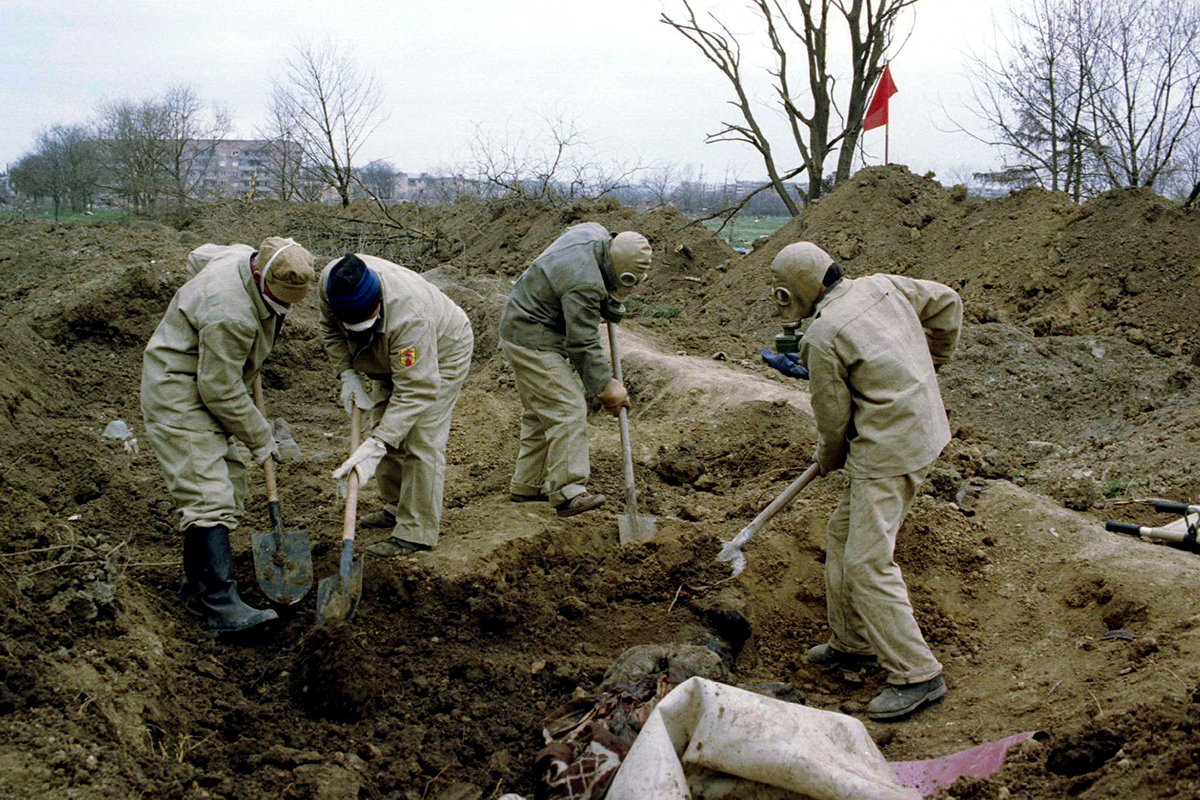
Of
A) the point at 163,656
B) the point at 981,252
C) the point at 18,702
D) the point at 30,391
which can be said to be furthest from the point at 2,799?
the point at 981,252

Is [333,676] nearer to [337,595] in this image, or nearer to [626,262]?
[337,595]

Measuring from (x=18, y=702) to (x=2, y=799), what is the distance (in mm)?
528

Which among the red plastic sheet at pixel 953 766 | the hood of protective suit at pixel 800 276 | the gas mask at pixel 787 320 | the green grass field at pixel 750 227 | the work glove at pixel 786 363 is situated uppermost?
the green grass field at pixel 750 227

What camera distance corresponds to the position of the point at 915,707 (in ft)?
11.4

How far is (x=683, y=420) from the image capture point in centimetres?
689

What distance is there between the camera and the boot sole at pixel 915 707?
11.3ft

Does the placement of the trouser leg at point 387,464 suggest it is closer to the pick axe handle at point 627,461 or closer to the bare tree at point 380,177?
the pick axe handle at point 627,461

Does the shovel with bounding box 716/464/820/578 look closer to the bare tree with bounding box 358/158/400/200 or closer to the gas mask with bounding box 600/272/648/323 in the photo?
the gas mask with bounding box 600/272/648/323

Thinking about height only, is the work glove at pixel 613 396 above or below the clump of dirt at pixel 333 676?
above

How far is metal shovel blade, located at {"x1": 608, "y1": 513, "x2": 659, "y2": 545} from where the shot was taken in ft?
16.5

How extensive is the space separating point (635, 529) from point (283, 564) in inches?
72.9

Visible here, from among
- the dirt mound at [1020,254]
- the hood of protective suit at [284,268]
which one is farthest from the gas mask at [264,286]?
the dirt mound at [1020,254]

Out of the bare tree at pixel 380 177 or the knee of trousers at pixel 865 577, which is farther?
the bare tree at pixel 380 177

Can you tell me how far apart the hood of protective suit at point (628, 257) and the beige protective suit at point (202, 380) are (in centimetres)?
190
